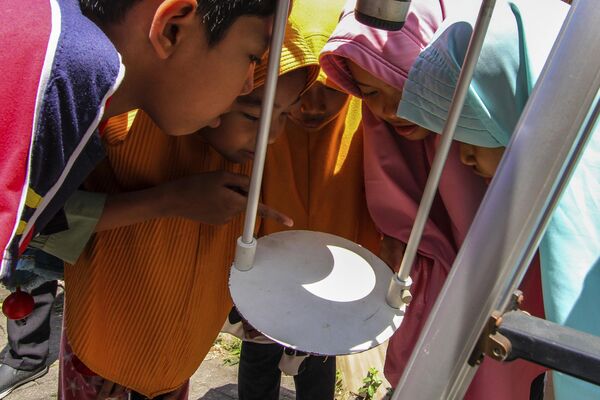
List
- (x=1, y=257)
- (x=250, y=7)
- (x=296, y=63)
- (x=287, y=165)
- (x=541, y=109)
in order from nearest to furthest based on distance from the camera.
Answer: (x=541, y=109), (x=1, y=257), (x=250, y=7), (x=296, y=63), (x=287, y=165)

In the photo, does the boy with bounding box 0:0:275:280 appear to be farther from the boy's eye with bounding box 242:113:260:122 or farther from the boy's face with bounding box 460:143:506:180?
the boy's face with bounding box 460:143:506:180

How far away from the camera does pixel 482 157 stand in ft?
3.07


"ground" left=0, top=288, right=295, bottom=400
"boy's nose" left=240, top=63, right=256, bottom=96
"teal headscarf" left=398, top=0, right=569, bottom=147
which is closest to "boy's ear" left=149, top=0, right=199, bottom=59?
"boy's nose" left=240, top=63, right=256, bottom=96

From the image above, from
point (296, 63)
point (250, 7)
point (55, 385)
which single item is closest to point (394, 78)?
point (296, 63)

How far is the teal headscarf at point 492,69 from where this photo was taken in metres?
0.77

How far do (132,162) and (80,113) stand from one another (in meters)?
0.40

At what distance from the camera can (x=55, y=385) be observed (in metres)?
1.91

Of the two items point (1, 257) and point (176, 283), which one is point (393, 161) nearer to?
point (176, 283)

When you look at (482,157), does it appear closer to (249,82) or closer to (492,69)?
(492,69)

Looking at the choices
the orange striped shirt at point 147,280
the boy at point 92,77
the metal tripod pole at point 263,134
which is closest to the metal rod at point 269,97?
the metal tripod pole at point 263,134

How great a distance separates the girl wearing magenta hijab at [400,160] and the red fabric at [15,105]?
0.55 meters

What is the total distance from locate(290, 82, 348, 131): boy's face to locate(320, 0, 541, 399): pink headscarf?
89mm

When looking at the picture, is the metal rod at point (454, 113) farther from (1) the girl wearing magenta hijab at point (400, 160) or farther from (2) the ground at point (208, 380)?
(2) the ground at point (208, 380)

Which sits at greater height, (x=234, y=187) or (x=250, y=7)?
(x=250, y=7)
